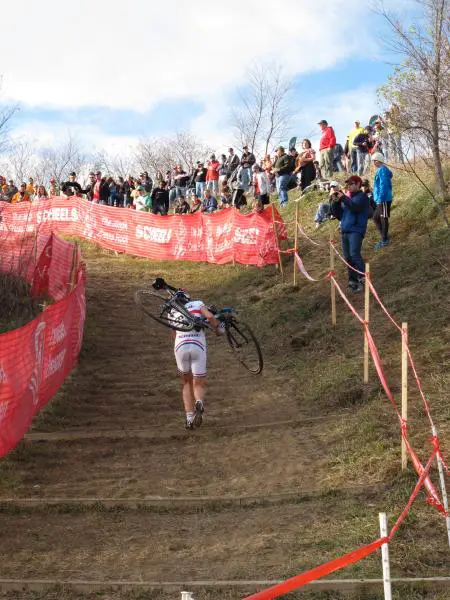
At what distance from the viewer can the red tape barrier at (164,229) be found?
19.6 metres

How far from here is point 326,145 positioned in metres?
21.6

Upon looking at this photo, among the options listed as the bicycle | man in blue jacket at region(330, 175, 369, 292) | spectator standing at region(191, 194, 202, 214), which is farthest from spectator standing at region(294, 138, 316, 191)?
the bicycle

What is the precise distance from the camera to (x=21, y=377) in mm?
8594

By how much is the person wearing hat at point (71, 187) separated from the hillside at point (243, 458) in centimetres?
1401

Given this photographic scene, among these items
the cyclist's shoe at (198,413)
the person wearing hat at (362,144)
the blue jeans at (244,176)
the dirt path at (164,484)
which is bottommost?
the dirt path at (164,484)

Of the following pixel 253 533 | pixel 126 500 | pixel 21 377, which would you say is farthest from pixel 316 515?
pixel 21 377

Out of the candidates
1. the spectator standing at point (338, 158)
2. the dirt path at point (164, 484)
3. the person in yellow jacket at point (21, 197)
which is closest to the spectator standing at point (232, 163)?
the spectator standing at point (338, 158)

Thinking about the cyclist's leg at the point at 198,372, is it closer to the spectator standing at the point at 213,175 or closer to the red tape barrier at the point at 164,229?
the red tape barrier at the point at 164,229

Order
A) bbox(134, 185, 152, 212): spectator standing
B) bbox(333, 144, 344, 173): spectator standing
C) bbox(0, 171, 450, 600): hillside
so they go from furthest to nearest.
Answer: bbox(134, 185, 152, 212): spectator standing → bbox(333, 144, 344, 173): spectator standing → bbox(0, 171, 450, 600): hillside

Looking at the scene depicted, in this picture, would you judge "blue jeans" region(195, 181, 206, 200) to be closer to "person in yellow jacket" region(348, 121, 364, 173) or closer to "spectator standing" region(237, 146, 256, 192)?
"spectator standing" region(237, 146, 256, 192)

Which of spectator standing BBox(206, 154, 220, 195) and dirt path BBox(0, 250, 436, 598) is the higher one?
spectator standing BBox(206, 154, 220, 195)

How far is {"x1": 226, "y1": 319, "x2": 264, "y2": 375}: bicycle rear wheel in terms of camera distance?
37.2ft

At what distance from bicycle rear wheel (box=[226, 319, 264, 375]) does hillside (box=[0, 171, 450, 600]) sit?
248 mm

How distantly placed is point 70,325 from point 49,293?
5748mm
